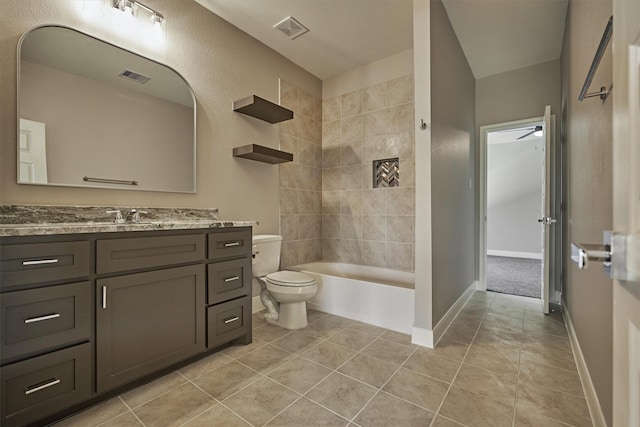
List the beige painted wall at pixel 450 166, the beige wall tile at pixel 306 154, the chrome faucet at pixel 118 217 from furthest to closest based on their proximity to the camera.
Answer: the beige wall tile at pixel 306 154 → the beige painted wall at pixel 450 166 → the chrome faucet at pixel 118 217

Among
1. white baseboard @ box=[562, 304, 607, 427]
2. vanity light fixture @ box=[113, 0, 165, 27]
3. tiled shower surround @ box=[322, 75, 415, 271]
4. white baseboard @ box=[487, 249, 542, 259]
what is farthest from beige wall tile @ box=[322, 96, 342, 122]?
white baseboard @ box=[487, 249, 542, 259]

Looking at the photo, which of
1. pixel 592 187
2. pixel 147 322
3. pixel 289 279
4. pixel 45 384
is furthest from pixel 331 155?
pixel 45 384

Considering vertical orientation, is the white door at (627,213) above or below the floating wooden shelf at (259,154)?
below

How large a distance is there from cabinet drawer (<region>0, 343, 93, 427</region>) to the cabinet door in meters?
0.07

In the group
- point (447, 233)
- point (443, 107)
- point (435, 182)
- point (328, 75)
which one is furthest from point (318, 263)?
point (328, 75)

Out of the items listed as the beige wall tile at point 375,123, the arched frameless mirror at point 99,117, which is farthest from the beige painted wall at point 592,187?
the arched frameless mirror at point 99,117

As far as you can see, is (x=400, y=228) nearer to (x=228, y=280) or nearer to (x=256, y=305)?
(x=256, y=305)

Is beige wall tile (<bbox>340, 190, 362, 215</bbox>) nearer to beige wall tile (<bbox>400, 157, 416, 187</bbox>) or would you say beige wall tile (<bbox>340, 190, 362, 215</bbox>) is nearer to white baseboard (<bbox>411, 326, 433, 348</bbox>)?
beige wall tile (<bbox>400, 157, 416, 187</bbox>)

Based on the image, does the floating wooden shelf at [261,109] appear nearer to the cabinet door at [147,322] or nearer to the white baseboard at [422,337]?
the cabinet door at [147,322]

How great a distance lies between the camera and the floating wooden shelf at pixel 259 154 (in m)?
2.47

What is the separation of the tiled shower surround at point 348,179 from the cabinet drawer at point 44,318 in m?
1.90

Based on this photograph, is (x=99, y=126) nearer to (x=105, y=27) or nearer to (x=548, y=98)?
(x=105, y=27)

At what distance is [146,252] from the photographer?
1.53 metres

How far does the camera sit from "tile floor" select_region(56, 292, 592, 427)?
4.40 ft
